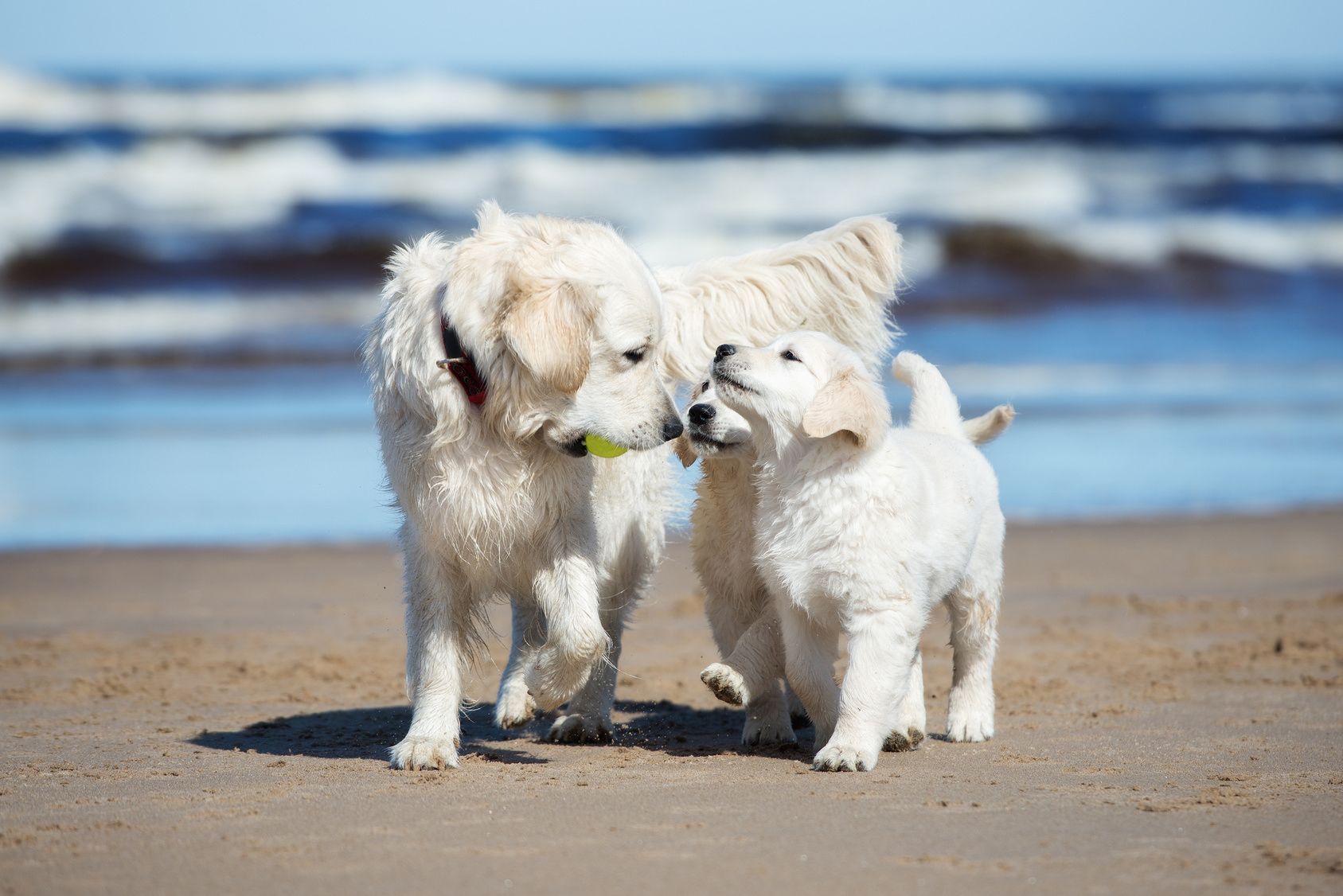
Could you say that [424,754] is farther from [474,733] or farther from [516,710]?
[474,733]

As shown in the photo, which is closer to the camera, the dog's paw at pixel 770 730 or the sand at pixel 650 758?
the sand at pixel 650 758

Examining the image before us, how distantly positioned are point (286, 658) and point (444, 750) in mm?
2104

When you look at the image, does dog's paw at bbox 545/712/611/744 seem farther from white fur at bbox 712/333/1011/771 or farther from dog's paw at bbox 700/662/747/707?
white fur at bbox 712/333/1011/771

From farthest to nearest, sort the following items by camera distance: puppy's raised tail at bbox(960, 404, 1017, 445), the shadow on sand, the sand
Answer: puppy's raised tail at bbox(960, 404, 1017, 445), the shadow on sand, the sand

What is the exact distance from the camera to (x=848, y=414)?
4.55 m

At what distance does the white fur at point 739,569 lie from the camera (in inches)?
195

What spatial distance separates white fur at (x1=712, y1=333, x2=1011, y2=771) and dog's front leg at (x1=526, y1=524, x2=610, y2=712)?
554mm

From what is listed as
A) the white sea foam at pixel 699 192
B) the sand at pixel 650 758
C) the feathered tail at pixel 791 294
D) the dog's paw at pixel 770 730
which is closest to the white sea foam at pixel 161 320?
the white sea foam at pixel 699 192

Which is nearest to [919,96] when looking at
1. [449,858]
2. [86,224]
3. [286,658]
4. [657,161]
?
[657,161]

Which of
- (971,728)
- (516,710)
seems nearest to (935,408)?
(971,728)

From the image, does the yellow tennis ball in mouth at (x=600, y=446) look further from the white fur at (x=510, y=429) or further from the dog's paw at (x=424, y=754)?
the dog's paw at (x=424, y=754)

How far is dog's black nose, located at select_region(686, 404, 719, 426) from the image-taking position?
497 cm

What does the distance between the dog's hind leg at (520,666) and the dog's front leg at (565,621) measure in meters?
0.09

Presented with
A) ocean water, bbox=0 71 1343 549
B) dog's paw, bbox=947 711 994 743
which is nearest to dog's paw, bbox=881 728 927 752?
dog's paw, bbox=947 711 994 743
